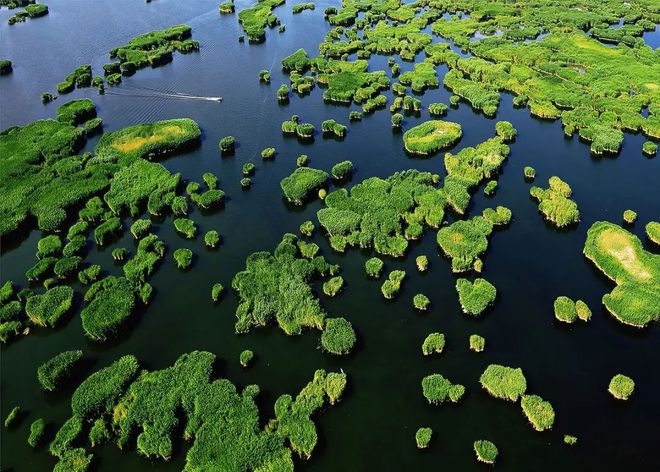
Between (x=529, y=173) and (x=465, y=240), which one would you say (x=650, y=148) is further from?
(x=465, y=240)

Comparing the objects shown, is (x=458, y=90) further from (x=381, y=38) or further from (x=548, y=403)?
(x=548, y=403)

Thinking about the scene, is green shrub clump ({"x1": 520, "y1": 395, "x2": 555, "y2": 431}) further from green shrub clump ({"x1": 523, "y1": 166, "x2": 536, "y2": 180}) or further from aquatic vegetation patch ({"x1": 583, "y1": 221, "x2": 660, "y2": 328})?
green shrub clump ({"x1": 523, "y1": 166, "x2": 536, "y2": 180})

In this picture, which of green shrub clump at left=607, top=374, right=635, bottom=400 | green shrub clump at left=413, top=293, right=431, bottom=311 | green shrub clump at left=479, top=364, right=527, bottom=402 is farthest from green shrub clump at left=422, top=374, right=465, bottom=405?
green shrub clump at left=607, top=374, right=635, bottom=400

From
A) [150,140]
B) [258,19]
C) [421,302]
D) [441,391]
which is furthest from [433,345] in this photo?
[258,19]

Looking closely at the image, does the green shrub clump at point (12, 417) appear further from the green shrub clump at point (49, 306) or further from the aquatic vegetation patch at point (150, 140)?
the aquatic vegetation patch at point (150, 140)

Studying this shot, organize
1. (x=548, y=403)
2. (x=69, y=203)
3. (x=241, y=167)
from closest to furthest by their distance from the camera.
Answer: (x=548, y=403), (x=69, y=203), (x=241, y=167)

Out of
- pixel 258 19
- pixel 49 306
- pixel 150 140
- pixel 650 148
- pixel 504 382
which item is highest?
pixel 150 140

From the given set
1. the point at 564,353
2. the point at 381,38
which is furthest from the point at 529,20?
the point at 564,353
